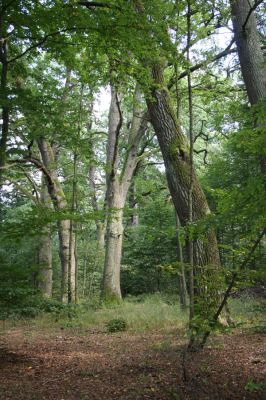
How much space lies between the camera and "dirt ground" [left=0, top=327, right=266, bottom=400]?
158 inches

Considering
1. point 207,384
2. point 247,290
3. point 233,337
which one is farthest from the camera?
point 247,290

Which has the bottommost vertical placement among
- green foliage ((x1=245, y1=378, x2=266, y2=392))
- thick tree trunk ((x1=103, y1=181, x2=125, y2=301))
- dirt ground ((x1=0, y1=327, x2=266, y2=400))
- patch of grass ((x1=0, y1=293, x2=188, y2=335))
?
patch of grass ((x1=0, y1=293, x2=188, y2=335))

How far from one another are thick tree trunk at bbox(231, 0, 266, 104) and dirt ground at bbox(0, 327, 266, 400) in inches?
182

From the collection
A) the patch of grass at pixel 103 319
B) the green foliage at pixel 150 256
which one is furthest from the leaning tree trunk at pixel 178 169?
the green foliage at pixel 150 256

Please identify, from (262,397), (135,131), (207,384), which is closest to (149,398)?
(207,384)

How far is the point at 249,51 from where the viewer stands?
783 cm

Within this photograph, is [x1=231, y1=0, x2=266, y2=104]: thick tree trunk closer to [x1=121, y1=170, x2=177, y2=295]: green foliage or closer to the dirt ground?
the dirt ground

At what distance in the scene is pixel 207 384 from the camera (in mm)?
4066

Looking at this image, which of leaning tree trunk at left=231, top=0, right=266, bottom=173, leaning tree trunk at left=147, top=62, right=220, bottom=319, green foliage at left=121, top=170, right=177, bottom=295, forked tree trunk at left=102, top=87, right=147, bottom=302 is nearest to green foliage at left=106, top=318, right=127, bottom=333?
leaning tree trunk at left=147, top=62, right=220, bottom=319

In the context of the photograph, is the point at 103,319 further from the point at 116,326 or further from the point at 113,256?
the point at 113,256

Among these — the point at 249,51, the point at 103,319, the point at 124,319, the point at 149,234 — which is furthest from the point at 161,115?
the point at 103,319

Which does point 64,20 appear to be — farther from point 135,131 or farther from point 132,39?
point 135,131

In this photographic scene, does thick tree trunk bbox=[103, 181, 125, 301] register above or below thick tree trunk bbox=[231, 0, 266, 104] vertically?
below

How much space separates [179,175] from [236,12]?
3849mm
